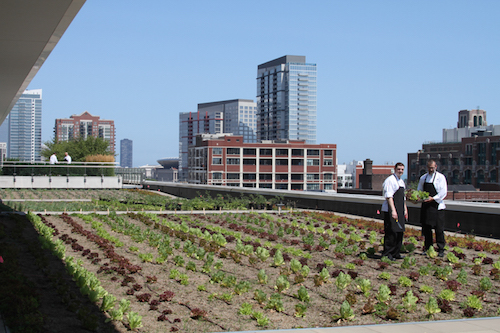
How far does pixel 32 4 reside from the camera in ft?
20.6

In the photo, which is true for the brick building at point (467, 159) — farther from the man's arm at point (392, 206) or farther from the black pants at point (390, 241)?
the man's arm at point (392, 206)

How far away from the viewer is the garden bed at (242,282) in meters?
6.51

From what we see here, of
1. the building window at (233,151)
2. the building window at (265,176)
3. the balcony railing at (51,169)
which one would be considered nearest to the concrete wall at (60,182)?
the balcony railing at (51,169)

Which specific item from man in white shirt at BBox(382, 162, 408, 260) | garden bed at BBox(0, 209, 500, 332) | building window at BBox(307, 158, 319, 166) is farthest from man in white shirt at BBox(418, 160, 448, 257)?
building window at BBox(307, 158, 319, 166)

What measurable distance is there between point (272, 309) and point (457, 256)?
5.38 meters

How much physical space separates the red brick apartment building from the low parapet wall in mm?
99446

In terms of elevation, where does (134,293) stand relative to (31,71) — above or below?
below

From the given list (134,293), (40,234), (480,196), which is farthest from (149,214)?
(480,196)

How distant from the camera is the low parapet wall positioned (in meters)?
13.5

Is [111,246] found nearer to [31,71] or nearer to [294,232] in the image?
[31,71]

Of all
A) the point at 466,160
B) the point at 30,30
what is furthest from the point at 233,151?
the point at 30,30

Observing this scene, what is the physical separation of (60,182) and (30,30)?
28.5 m

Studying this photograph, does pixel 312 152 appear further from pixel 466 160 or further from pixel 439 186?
pixel 439 186

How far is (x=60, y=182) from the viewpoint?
34031 mm
